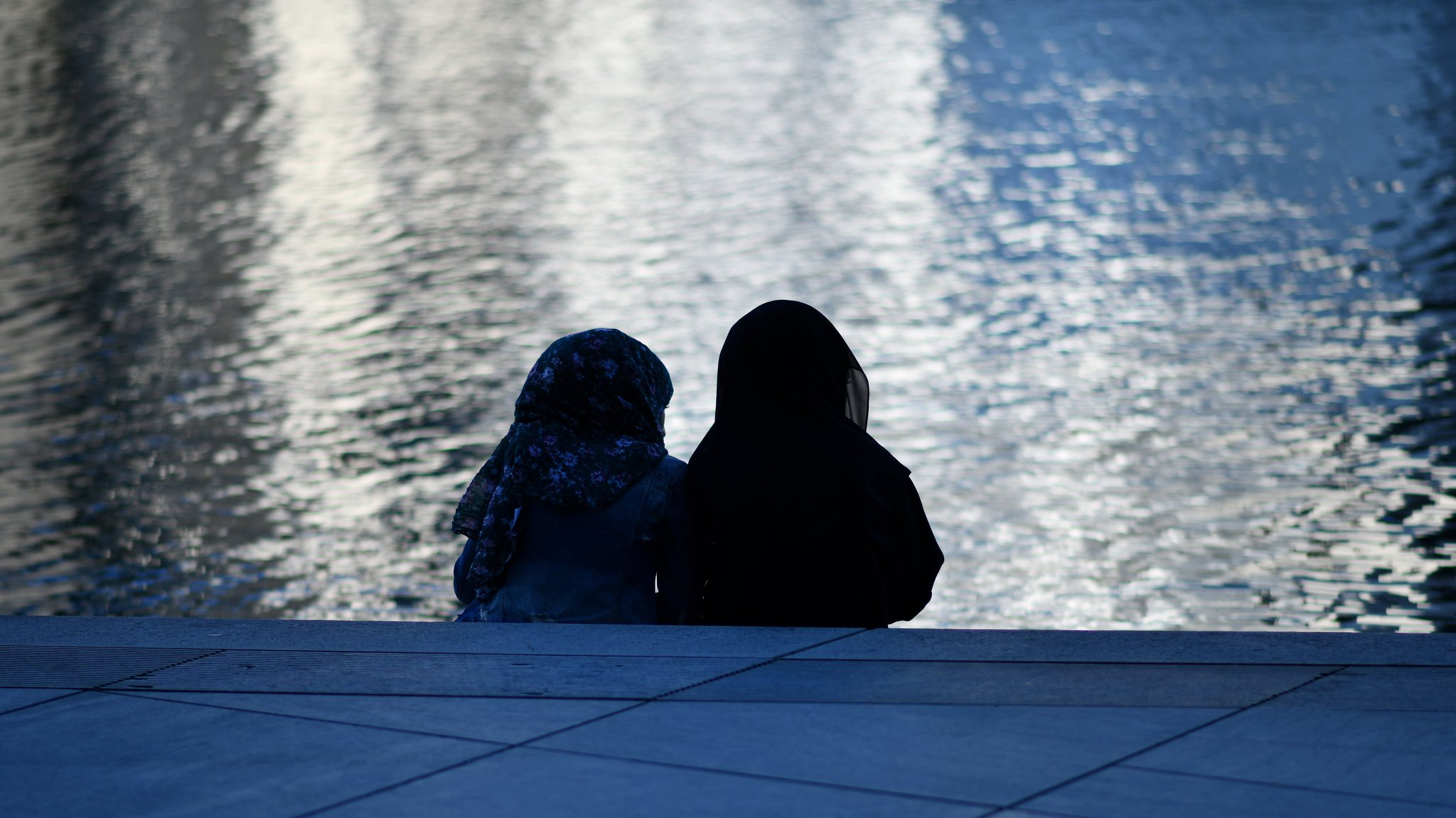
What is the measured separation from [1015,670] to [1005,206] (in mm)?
16673

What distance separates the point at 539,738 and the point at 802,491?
1060 mm

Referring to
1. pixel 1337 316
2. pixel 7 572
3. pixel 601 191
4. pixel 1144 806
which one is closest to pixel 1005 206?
pixel 601 191

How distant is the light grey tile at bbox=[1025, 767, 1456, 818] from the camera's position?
3.36 metres

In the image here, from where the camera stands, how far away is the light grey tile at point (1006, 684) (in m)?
4.17

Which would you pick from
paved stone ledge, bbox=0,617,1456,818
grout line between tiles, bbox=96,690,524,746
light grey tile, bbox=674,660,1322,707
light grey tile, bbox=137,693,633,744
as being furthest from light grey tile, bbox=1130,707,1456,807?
grout line between tiles, bbox=96,690,524,746

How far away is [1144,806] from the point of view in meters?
3.40

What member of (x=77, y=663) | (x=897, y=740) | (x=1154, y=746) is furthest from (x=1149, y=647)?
(x=77, y=663)

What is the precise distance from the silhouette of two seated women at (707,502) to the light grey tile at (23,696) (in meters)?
1.15

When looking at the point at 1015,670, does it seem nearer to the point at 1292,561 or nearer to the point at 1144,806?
the point at 1144,806

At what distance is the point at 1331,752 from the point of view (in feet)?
12.2

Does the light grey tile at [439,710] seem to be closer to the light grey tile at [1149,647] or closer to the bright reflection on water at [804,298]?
the light grey tile at [1149,647]

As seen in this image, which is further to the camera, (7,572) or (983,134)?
(983,134)

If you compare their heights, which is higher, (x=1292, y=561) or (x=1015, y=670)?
(x=1015, y=670)

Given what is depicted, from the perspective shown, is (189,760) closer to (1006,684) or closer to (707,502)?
(707,502)
